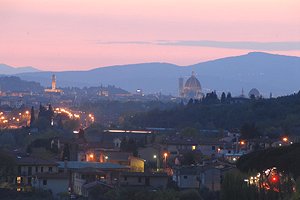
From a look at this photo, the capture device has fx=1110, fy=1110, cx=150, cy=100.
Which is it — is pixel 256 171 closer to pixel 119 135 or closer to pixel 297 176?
pixel 297 176

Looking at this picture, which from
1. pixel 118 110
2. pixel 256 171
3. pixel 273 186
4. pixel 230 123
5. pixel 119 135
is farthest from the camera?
pixel 118 110

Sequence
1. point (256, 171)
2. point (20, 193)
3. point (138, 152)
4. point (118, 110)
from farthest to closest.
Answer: point (118, 110), point (138, 152), point (20, 193), point (256, 171)

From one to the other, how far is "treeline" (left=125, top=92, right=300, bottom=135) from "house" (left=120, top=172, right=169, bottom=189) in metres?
24.7

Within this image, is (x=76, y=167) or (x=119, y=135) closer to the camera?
(x=76, y=167)

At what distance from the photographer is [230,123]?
71.4 meters

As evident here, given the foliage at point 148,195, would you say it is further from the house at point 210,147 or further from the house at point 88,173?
the house at point 210,147

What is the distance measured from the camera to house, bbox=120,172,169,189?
32.4m

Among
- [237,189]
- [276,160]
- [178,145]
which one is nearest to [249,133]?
[178,145]

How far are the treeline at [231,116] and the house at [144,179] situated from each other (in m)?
24.7

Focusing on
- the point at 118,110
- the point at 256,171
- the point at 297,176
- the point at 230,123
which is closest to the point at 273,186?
the point at 297,176

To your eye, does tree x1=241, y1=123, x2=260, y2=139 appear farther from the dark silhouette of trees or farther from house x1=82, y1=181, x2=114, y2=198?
house x1=82, y1=181, x2=114, y2=198

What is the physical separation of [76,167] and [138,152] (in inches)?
364

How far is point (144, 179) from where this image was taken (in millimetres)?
32656

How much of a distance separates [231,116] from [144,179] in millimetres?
40927
